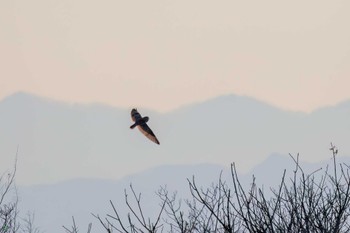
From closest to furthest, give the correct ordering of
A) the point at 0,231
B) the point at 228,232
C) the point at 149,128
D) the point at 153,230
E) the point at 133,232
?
the point at 228,232 → the point at 153,230 → the point at 133,232 → the point at 149,128 → the point at 0,231

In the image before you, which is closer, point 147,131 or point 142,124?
point 142,124

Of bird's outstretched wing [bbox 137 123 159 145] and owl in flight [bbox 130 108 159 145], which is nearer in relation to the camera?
owl in flight [bbox 130 108 159 145]

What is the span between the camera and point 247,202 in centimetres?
621

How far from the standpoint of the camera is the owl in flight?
461 inches

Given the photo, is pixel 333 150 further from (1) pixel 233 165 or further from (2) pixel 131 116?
(2) pixel 131 116

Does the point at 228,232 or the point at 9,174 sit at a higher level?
the point at 9,174

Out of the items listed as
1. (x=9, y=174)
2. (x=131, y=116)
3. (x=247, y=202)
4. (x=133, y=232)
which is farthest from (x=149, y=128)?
(x=247, y=202)

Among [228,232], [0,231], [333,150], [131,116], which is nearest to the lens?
[228,232]

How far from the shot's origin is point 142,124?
506 inches

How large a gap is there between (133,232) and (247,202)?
1.37m

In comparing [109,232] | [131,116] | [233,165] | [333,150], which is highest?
[131,116]

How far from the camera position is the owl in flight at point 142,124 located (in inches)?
461

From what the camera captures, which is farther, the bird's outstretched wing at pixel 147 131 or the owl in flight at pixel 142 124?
the bird's outstretched wing at pixel 147 131

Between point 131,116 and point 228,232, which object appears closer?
point 228,232
